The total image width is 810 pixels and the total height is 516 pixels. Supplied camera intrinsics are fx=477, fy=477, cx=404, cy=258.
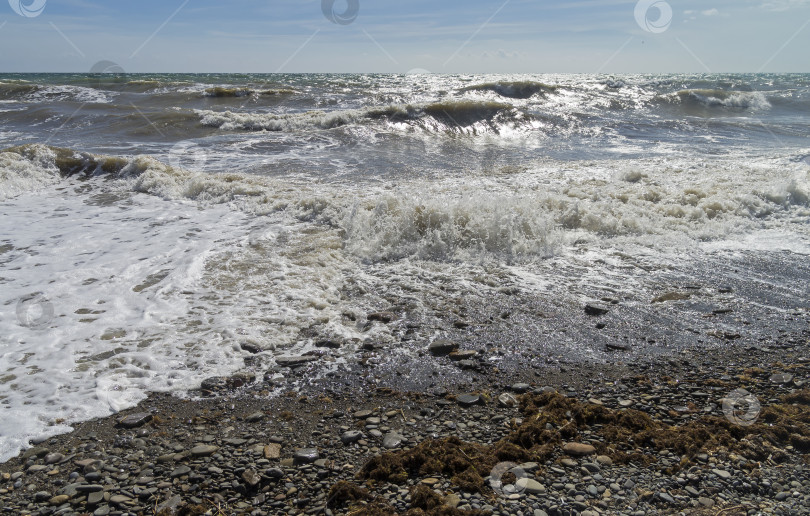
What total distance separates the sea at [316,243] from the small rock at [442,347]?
18 cm

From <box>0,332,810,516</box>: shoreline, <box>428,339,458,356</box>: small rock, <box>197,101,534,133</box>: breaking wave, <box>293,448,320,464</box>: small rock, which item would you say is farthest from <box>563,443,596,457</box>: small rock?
<box>197,101,534,133</box>: breaking wave

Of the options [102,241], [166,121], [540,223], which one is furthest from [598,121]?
[102,241]

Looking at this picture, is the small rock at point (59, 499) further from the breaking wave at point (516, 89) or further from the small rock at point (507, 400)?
the breaking wave at point (516, 89)

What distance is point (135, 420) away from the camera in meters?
3.41

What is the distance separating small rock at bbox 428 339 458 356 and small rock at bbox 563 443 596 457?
57.4 inches

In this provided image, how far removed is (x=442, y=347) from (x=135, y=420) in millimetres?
2475

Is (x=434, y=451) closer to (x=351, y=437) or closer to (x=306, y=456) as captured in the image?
(x=351, y=437)

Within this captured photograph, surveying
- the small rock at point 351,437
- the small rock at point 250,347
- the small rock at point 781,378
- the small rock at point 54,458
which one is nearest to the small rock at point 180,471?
the small rock at point 54,458

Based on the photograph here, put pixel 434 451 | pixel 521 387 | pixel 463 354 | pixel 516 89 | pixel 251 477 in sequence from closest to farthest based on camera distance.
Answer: pixel 251 477, pixel 434 451, pixel 521 387, pixel 463 354, pixel 516 89

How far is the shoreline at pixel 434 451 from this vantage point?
2.63 meters

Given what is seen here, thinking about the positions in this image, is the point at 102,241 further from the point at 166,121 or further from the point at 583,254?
the point at 166,121

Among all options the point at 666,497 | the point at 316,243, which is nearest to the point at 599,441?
the point at 666,497

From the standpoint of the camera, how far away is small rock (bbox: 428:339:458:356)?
4305mm

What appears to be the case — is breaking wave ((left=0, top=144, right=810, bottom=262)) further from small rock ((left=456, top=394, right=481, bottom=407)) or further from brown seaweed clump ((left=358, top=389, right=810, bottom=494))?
brown seaweed clump ((left=358, top=389, right=810, bottom=494))
